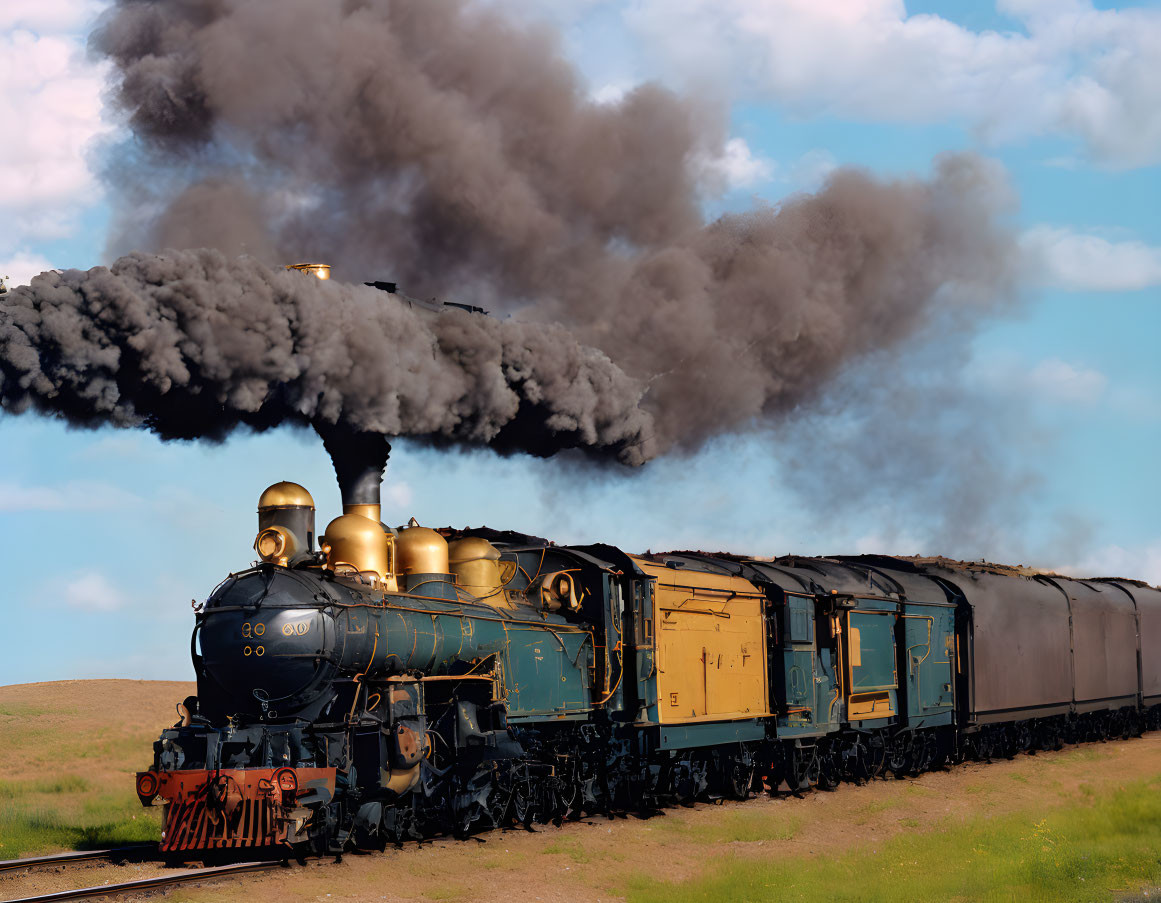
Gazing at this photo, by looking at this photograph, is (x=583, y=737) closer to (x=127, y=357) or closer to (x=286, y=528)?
(x=286, y=528)

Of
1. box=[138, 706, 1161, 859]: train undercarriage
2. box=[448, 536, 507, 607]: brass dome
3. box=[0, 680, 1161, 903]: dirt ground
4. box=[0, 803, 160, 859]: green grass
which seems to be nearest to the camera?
box=[0, 680, 1161, 903]: dirt ground

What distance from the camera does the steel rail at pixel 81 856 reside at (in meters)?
13.2

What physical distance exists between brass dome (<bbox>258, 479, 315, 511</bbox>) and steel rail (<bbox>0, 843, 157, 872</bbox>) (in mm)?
4133

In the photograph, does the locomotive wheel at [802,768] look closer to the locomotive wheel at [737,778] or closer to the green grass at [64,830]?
the locomotive wheel at [737,778]

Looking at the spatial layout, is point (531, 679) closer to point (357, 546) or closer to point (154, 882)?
point (357, 546)

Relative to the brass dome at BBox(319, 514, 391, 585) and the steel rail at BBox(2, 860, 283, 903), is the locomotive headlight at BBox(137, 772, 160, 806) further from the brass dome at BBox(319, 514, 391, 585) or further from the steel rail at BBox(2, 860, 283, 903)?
the brass dome at BBox(319, 514, 391, 585)

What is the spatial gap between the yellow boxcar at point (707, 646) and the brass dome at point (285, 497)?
499 centimetres

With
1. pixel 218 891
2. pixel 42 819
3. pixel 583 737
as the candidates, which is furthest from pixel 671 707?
pixel 42 819

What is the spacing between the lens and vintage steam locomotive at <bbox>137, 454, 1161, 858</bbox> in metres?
13.2

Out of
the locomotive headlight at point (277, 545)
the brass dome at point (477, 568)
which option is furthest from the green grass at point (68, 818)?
the brass dome at point (477, 568)

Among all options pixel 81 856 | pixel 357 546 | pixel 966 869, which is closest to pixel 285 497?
pixel 357 546

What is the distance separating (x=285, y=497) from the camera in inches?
553

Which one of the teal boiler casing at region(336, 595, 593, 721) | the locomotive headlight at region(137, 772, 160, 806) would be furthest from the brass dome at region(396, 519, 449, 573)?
the locomotive headlight at region(137, 772, 160, 806)

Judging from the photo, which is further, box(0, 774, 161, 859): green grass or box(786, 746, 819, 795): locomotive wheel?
box(786, 746, 819, 795): locomotive wheel
